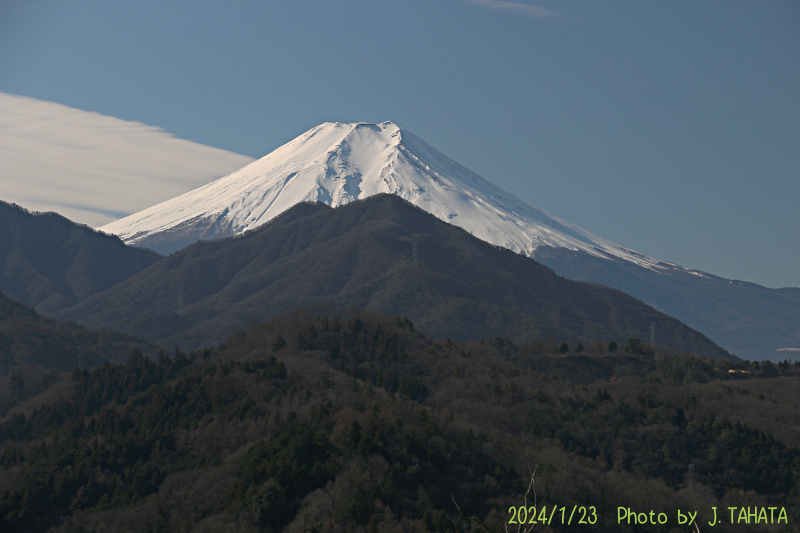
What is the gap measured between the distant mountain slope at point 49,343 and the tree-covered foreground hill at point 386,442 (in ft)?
→ 93.8

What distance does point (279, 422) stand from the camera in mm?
59344

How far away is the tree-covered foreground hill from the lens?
4756 centimetres

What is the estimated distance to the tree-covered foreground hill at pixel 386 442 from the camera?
47.6 m

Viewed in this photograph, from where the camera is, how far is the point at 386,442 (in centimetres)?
5178

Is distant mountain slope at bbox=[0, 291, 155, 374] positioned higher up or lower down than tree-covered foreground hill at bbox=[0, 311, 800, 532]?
lower down

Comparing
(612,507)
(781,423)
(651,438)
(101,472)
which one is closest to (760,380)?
(781,423)

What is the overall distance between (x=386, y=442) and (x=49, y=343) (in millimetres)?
81071

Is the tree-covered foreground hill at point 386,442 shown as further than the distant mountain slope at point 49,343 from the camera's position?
No

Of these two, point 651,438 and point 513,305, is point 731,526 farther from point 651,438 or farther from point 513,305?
point 513,305

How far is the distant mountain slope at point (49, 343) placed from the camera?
113m

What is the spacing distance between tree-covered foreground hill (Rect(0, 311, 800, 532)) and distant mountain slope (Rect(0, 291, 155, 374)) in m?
28.6

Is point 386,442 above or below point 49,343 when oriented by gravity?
above

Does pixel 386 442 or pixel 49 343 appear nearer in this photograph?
pixel 386 442

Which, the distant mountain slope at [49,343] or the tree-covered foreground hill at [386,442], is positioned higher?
the tree-covered foreground hill at [386,442]
